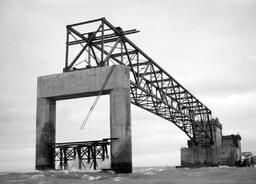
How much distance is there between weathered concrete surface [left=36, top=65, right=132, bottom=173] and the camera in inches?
984

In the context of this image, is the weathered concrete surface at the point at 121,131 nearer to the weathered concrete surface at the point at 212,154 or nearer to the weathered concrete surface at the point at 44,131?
the weathered concrete surface at the point at 44,131

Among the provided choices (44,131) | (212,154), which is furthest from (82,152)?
(212,154)

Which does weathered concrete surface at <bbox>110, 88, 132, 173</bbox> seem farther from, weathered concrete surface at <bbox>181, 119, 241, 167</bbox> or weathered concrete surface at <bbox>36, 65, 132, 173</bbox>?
weathered concrete surface at <bbox>181, 119, 241, 167</bbox>

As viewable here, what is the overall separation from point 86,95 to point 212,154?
5192 centimetres

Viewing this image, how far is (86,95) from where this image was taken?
93.1ft

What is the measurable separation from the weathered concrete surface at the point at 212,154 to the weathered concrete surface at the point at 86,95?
4949 cm

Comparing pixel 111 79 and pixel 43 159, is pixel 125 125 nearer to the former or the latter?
pixel 111 79

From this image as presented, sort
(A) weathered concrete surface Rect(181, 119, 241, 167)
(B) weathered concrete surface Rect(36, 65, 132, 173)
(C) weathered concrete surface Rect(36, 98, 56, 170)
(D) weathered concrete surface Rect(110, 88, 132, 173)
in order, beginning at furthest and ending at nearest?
(A) weathered concrete surface Rect(181, 119, 241, 167)
(C) weathered concrete surface Rect(36, 98, 56, 170)
(B) weathered concrete surface Rect(36, 65, 132, 173)
(D) weathered concrete surface Rect(110, 88, 132, 173)

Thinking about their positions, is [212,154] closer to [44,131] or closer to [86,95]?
[86,95]

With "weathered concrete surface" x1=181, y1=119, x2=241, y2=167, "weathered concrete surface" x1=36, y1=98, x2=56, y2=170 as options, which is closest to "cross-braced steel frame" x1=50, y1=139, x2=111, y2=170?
"weathered concrete surface" x1=36, y1=98, x2=56, y2=170

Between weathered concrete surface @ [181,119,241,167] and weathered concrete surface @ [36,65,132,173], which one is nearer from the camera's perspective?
weathered concrete surface @ [36,65,132,173]

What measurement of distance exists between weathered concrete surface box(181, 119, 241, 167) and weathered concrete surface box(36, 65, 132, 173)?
49494mm

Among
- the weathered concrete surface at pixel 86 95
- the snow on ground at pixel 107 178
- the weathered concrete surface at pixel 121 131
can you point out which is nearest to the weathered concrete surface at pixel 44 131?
the weathered concrete surface at pixel 86 95

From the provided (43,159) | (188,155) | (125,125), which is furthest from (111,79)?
(188,155)
